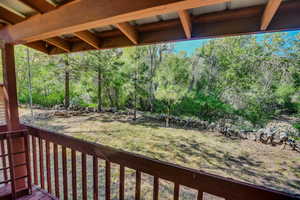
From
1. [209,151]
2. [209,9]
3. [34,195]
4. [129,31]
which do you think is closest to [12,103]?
[34,195]

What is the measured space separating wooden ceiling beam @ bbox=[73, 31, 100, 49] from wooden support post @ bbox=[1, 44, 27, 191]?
96 centimetres

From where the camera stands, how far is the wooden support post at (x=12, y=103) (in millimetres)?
1929

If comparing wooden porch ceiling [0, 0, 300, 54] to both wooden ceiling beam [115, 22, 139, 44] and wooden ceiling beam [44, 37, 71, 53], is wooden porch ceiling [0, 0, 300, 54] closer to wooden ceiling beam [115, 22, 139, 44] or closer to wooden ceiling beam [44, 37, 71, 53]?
wooden ceiling beam [115, 22, 139, 44]

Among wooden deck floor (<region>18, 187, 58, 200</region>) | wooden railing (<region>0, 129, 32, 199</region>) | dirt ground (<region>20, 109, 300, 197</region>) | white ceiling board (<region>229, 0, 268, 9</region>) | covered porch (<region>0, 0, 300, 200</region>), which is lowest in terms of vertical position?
dirt ground (<region>20, 109, 300, 197</region>)

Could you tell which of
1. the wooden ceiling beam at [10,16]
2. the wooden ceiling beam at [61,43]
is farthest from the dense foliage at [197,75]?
the wooden ceiling beam at [10,16]

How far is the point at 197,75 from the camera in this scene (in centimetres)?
927

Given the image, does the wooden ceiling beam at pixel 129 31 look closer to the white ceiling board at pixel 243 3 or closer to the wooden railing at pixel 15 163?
the white ceiling board at pixel 243 3

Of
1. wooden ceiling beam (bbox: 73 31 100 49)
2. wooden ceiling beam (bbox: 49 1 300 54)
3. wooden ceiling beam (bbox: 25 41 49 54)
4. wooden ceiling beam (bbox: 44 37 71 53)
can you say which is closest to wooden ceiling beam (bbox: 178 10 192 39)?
wooden ceiling beam (bbox: 49 1 300 54)

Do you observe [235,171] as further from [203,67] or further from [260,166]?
[203,67]

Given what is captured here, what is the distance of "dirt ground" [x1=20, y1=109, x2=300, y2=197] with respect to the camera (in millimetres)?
3643

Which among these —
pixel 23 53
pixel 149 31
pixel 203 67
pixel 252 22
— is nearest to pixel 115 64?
pixel 23 53

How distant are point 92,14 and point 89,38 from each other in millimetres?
887

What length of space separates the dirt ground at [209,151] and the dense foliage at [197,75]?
2.28m

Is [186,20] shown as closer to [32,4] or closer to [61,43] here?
[32,4]
